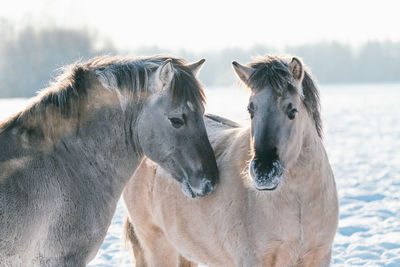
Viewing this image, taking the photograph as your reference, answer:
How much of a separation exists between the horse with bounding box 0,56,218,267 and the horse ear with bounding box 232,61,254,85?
0.32m

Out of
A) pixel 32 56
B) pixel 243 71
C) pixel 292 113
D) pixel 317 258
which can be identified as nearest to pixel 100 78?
pixel 243 71

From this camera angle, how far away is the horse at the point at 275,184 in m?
3.39

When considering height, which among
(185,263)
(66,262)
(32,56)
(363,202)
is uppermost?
(66,262)

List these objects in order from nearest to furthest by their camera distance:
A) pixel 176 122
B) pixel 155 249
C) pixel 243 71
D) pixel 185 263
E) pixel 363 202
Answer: pixel 176 122
pixel 243 71
pixel 155 249
pixel 185 263
pixel 363 202

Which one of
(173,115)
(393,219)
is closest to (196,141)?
(173,115)

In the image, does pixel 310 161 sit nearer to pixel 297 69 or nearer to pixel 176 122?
pixel 297 69

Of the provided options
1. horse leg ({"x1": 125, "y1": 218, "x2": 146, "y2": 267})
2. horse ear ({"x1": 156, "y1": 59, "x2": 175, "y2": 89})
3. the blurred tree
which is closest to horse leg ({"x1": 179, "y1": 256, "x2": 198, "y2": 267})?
horse leg ({"x1": 125, "y1": 218, "x2": 146, "y2": 267})

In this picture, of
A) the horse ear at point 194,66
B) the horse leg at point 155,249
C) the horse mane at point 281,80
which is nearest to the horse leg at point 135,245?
the horse leg at point 155,249

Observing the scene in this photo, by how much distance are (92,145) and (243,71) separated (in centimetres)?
133

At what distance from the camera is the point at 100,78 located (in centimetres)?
338

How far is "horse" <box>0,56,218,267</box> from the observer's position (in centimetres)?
299

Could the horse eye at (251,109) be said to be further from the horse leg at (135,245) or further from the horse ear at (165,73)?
the horse leg at (135,245)

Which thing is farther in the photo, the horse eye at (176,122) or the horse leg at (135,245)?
→ the horse leg at (135,245)

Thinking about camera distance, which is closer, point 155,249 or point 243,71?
point 243,71
